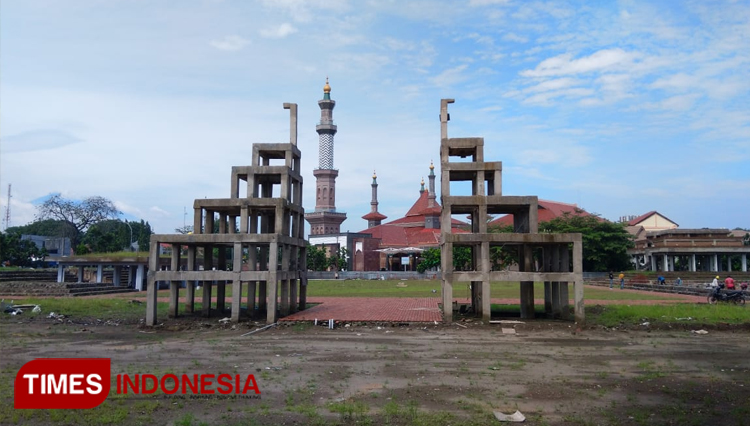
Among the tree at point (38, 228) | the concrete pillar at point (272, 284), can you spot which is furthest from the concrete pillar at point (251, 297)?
the tree at point (38, 228)

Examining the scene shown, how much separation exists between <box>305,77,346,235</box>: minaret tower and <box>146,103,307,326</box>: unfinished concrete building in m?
51.1

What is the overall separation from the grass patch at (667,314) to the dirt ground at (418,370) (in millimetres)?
1527

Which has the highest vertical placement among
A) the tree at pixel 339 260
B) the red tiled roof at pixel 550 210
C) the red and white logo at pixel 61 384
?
the red tiled roof at pixel 550 210

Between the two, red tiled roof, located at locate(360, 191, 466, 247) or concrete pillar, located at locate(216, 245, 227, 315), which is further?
red tiled roof, located at locate(360, 191, 466, 247)

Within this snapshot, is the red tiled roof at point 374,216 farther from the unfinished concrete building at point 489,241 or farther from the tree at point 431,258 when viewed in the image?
the unfinished concrete building at point 489,241

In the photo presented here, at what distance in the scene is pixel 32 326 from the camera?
19906 millimetres

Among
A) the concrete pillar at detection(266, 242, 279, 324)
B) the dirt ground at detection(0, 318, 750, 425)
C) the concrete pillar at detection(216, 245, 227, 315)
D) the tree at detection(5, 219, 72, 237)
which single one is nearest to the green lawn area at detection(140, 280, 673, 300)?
the concrete pillar at detection(216, 245, 227, 315)

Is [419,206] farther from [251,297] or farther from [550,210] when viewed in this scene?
[251,297]

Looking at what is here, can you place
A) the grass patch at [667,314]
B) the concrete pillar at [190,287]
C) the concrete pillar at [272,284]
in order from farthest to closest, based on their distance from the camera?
1. the concrete pillar at [190,287]
2. the concrete pillar at [272,284]
3. the grass patch at [667,314]

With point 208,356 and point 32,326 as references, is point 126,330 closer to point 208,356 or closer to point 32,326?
point 32,326

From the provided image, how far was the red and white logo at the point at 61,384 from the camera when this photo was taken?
9.17 metres

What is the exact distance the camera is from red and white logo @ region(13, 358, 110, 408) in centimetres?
917

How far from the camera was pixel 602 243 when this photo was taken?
56000 mm

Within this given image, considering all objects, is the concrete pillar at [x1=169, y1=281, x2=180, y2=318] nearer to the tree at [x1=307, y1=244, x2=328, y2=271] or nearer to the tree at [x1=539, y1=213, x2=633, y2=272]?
the tree at [x1=307, y1=244, x2=328, y2=271]
